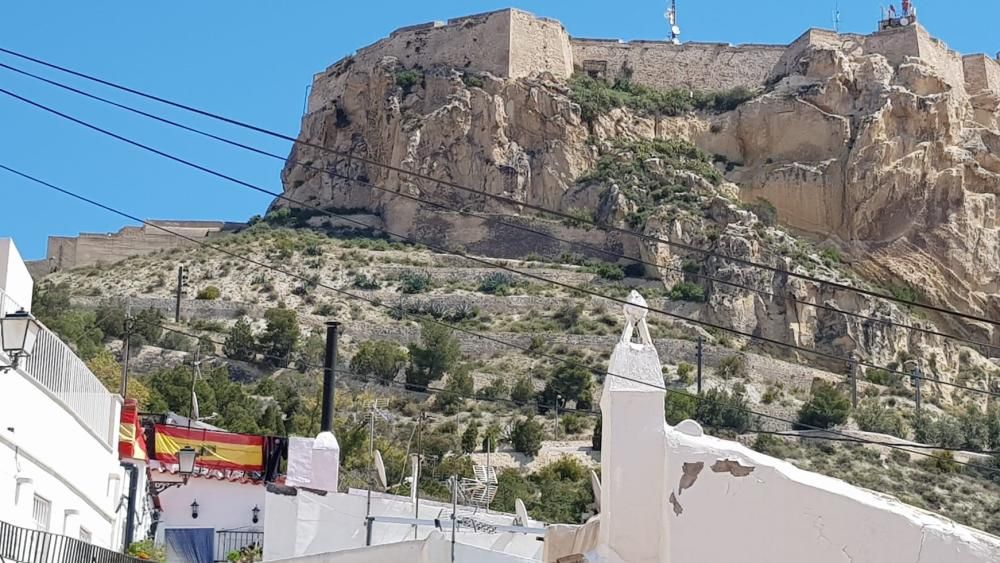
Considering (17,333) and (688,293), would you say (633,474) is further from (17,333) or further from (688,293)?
(688,293)

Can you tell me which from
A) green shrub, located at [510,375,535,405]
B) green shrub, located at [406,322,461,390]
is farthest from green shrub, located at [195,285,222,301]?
green shrub, located at [510,375,535,405]

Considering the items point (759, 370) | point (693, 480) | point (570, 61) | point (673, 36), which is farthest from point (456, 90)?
point (693, 480)

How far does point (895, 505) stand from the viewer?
12.4 m

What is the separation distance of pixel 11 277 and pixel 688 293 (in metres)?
52.1

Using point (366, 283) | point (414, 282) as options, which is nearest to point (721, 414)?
point (414, 282)

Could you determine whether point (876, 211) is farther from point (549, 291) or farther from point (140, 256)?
point (140, 256)

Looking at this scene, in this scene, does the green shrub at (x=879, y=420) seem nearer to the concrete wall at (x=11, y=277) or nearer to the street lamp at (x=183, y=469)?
the street lamp at (x=183, y=469)

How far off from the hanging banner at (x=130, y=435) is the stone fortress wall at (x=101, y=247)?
5577 cm

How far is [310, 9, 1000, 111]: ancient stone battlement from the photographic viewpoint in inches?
3115

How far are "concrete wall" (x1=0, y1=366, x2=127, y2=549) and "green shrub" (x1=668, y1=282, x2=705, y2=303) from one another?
47664 mm

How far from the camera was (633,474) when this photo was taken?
1319 centimetres

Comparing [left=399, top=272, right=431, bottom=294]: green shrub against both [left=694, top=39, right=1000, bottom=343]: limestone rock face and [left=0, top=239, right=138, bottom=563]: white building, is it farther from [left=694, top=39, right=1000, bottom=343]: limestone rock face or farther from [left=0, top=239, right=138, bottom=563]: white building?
[left=0, top=239, right=138, bottom=563]: white building

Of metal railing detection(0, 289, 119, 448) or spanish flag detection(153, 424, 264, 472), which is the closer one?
metal railing detection(0, 289, 119, 448)

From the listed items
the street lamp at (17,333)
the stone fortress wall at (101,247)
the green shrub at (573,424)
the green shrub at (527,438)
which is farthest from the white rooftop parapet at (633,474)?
the stone fortress wall at (101,247)
